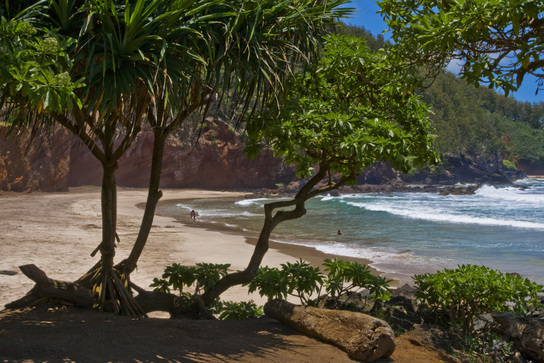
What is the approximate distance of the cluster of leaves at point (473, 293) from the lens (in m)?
3.86

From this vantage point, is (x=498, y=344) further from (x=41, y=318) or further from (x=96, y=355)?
(x=41, y=318)

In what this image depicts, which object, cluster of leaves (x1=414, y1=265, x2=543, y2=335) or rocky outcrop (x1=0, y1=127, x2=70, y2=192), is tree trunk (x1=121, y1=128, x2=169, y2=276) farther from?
rocky outcrop (x1=0, y1=127, x2=70, y2=192)

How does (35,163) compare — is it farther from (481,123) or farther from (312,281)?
(481,123)

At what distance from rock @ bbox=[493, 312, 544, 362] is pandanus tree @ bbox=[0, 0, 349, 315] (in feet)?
9.01

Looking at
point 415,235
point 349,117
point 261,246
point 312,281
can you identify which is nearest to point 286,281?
point 312,281

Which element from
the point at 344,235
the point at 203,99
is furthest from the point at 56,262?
the point at 344,235

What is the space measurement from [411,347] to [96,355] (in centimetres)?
228

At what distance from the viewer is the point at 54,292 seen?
12.8 ft

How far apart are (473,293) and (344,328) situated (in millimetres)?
1205

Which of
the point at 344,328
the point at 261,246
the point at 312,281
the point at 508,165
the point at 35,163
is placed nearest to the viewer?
the point at 344,328

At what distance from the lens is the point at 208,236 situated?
14875 millimetres

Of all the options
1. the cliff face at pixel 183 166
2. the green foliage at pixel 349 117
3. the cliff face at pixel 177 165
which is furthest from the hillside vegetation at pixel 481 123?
the green foliage at pixel 349 117

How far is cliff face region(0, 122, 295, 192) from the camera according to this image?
2855 cm

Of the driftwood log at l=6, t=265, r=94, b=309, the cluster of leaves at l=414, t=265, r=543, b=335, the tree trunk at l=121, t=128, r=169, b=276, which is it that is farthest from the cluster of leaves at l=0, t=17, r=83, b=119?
the cluster of leaves at l=414, t=265, r=543, b=335
